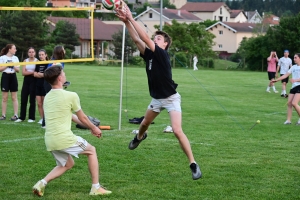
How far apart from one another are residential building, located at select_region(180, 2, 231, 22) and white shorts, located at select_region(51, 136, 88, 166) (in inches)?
5636

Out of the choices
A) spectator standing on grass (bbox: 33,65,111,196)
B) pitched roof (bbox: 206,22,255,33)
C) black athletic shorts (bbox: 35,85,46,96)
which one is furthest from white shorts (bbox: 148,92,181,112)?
pitched roof (bbox: 206,22,255,33)

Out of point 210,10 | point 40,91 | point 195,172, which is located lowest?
point 195,172

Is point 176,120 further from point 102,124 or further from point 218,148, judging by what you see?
point 102,124

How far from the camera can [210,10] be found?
148625mm

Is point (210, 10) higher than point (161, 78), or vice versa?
point (210, 10)

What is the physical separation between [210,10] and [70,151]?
14466 centimetres

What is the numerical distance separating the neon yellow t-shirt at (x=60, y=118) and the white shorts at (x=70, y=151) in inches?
2.8

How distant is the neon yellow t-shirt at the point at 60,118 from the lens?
680cm

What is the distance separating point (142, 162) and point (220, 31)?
343ft

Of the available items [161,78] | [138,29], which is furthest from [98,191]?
[138,29]

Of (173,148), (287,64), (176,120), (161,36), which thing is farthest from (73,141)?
(287,64)

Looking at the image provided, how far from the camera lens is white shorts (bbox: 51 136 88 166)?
6.91m

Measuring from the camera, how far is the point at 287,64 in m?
25.3

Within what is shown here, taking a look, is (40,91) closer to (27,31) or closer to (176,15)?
(27,31)
